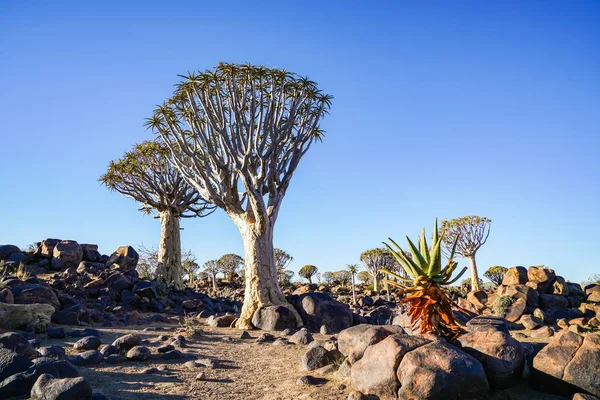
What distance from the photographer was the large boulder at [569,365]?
4.82m

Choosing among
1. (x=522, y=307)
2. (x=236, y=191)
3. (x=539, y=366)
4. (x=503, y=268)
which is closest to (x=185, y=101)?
(x=236, y=191)

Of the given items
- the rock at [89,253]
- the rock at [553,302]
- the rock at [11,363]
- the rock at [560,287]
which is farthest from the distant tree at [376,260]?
the rock at [11,363]

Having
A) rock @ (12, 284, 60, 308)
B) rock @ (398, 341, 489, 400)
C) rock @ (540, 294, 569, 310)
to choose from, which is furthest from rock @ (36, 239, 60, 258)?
rock @ (540, 294, 569, 310)

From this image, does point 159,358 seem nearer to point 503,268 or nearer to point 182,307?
point 182,307

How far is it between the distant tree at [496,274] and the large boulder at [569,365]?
97.7ft

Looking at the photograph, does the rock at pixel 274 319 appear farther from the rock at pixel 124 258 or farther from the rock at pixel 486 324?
the rock at pixel 124 258

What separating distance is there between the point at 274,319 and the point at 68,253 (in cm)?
1179

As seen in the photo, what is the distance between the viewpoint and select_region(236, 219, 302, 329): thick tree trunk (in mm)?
12391

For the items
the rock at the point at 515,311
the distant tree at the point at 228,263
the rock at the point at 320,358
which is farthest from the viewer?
the distant tree at the point at 228,263

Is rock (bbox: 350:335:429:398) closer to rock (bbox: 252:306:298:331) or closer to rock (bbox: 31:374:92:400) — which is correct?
rock (bbox: 31:374:92:400)

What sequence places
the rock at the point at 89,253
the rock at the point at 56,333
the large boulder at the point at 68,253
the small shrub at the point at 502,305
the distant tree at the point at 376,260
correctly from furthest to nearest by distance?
the distant tree at the point at 376,260, the rock at the point at 89,253, the large boulder at the point at 68,253, the small shrub at the point at 502,305, the rock at the point at 56,333

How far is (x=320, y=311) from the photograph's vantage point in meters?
12.5

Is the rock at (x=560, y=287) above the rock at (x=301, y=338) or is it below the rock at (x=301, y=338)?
above

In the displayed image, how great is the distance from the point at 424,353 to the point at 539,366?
4.73 feet
